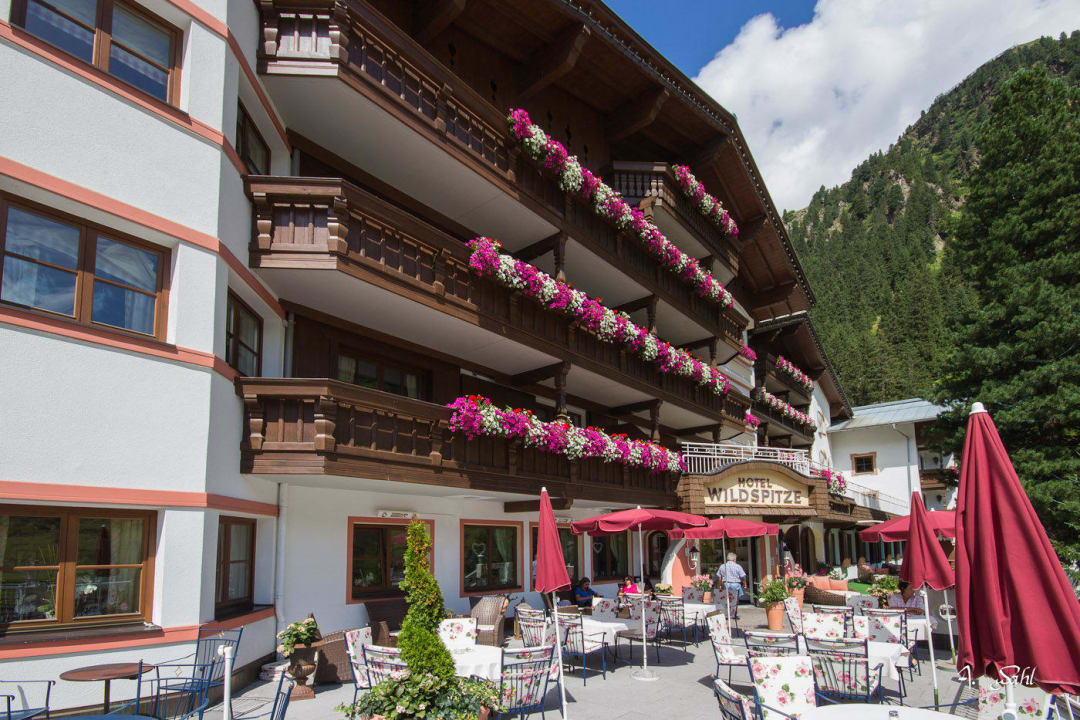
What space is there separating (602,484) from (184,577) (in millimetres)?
11094

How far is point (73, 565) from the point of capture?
27.8ft

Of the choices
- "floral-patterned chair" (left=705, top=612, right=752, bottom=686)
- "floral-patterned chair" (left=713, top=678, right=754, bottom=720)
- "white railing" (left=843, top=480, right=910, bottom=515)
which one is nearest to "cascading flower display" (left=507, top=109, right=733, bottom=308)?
"floral-patterned chair" (left=705, top=612, right=752, bottom=686)

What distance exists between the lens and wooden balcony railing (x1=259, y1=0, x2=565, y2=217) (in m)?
12.2

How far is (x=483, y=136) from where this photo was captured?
1575 centimetres

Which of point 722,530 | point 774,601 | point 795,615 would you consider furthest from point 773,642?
point 774,601

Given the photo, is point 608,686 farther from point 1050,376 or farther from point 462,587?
point 1050,376

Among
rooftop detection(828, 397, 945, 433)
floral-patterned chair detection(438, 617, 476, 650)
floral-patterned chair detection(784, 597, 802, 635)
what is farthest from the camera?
rooftop detection(828, 397, 945, 433)

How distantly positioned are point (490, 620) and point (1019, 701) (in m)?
9.16

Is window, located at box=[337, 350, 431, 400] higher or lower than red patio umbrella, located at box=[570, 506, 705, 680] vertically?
higher

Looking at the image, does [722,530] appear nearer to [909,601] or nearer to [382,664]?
[909,601]

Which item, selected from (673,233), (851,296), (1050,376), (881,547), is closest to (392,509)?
(673,233)

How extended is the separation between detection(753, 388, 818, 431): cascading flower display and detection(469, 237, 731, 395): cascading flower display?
30.4ft

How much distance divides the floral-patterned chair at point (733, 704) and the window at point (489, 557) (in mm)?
10907

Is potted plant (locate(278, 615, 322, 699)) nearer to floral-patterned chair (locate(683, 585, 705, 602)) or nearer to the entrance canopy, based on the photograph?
the entrance canopy
